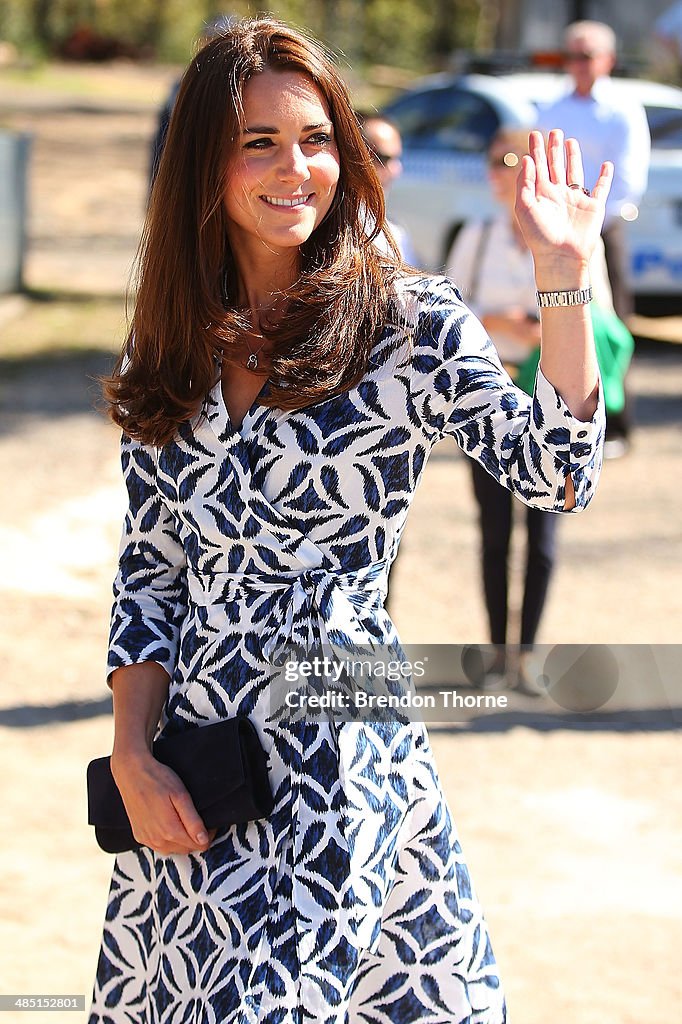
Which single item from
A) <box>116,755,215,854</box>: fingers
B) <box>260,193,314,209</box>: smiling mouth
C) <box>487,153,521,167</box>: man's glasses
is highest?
<box>260,193,314,209</box>: smiling mouth

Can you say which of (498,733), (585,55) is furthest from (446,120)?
(498,733)

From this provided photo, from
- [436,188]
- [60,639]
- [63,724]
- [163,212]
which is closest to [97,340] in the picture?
[436,188]

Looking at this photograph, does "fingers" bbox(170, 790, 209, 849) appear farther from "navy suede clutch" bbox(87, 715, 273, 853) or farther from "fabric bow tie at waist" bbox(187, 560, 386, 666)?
"fabric bow tie at waist" bbox(187, 560, 386, 666)

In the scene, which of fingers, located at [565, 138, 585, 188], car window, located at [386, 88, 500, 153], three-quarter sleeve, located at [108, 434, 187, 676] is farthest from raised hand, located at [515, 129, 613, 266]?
car window, located at [386, 88, 500, 153]

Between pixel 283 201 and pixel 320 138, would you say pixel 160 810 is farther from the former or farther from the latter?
pixel 320 138

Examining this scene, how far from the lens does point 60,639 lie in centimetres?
577

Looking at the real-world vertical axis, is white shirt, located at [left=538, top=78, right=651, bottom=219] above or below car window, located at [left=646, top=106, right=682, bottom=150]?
above

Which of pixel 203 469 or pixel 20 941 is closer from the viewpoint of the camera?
pixel 203 469

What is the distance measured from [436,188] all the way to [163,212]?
841cm

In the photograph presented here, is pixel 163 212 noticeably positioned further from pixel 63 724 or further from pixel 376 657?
pixel 63 724

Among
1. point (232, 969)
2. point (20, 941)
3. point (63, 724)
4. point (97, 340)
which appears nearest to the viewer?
point (232, 969)

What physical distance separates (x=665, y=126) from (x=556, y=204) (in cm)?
889

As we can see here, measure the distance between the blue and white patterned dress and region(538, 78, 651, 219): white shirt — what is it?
18.4ft

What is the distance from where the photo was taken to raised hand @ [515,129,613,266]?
1989 mm
